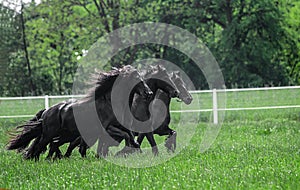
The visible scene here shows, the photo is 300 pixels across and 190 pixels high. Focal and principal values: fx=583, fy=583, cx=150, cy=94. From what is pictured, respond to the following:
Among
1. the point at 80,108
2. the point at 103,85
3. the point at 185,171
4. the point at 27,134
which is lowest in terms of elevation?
the point at 185,171

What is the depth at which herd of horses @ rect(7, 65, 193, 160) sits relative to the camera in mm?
10388

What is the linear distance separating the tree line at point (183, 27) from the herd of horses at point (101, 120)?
1716cm

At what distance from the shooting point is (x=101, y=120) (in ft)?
34.0

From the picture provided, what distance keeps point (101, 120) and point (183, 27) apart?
19993 mm

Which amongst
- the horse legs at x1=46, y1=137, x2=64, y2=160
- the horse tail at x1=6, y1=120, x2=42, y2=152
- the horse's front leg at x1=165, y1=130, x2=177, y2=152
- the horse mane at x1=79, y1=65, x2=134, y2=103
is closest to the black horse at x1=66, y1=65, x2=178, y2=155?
the horse legs at x1=46, y1=137, x2=64, y2=160

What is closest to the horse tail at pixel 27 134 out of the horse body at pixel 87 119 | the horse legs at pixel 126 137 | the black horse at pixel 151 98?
the horse body at pixel 87 119

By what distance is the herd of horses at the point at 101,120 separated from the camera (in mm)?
10388

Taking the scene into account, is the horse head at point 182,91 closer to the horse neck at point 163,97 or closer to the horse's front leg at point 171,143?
the horse neck at point 163,97

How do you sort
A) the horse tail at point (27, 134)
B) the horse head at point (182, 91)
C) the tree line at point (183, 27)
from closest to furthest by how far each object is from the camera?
the horse tail at point (27, 134) → the horse head at point (182, 91) → the tree line at point (183, 27)

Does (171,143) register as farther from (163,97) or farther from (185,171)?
(185,171)

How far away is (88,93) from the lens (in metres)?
10.7

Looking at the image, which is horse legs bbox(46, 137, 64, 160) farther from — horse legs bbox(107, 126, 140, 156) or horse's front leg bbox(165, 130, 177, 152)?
horse's front leg bbox(165, 130, 177, 152)

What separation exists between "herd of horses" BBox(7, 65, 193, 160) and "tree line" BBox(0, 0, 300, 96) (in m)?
17.2

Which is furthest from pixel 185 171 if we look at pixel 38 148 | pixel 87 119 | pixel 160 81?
pixel 38 148
